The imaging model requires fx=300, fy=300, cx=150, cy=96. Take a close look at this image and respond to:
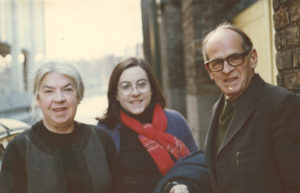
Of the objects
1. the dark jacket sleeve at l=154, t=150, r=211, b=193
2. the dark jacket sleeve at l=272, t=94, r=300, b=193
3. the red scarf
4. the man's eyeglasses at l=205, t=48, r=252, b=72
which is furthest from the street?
the dark jacket sleeve at l=272, t=94, r=300, b=193

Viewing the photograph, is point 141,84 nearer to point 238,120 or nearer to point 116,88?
point 116,88

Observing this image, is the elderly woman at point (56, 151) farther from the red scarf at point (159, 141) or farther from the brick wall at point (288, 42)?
the brick wall at point (288, 42)

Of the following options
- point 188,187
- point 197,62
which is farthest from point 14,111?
point 197,62

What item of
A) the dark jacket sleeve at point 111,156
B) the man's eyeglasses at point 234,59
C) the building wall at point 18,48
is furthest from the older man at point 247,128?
the building wall at point 18,48

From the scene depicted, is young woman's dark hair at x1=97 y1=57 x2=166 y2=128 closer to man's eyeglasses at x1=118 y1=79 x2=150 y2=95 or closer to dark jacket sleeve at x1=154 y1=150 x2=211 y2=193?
man's eyeglasses at x1=118 y1=79 x2=150 y2=95

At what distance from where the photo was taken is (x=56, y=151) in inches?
76.2

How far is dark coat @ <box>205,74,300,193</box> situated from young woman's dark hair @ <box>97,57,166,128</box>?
125 cm

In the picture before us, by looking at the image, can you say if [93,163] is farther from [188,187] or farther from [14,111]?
[14,111]

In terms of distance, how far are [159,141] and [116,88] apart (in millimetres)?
596

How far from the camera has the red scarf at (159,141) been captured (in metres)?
2.51

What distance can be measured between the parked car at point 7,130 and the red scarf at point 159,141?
96cm

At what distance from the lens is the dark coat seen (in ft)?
4.32

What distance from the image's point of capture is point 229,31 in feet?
5.23

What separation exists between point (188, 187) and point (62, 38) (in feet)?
5.71
